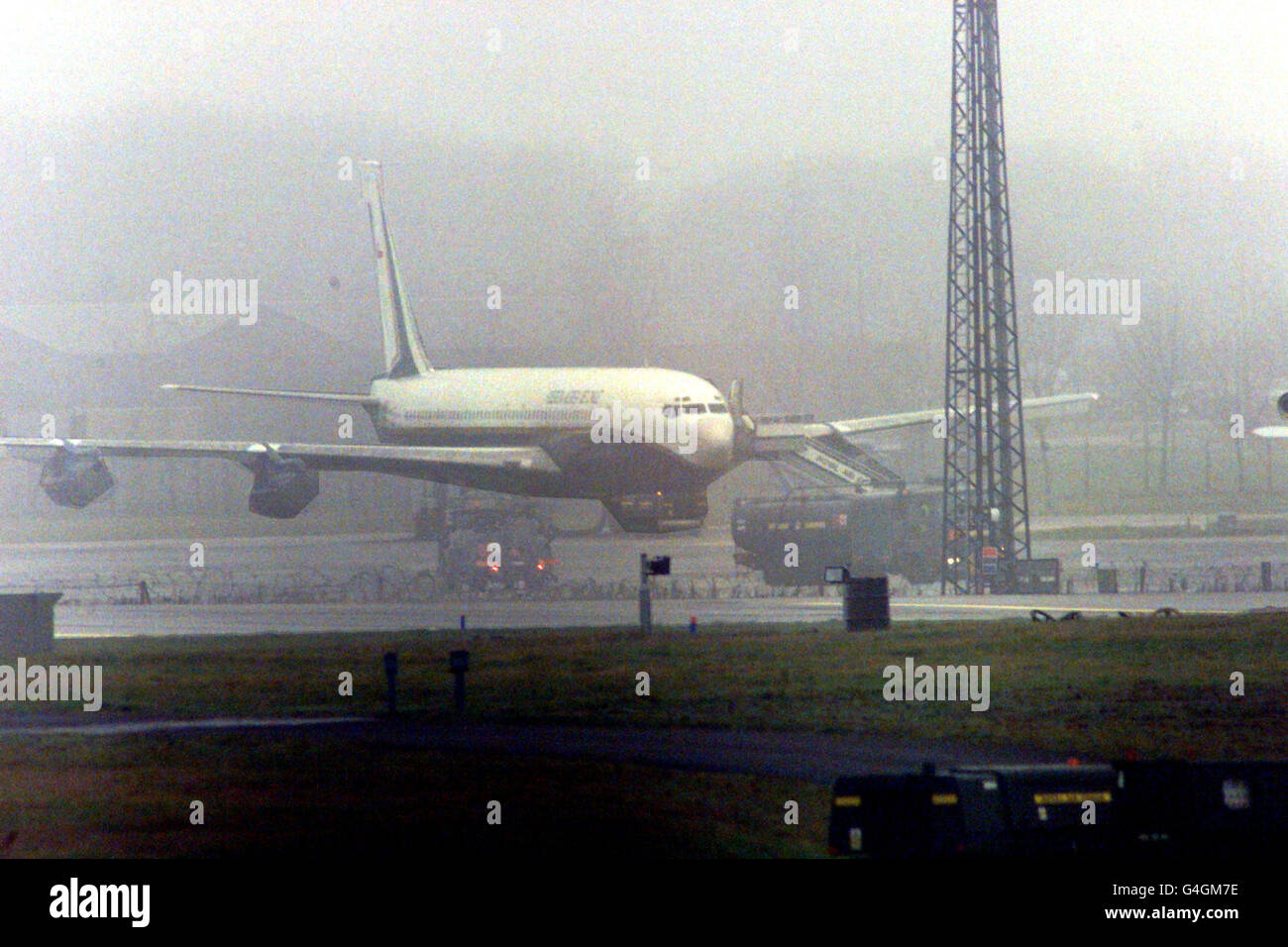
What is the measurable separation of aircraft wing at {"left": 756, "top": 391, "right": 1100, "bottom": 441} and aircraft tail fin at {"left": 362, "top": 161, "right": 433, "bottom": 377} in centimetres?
1446

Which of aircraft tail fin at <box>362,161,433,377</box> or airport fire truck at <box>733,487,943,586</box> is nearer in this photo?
airport fire truck at <box>733,487,943,586</box>

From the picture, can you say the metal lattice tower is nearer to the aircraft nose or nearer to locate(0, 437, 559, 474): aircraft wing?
the aircraft nose

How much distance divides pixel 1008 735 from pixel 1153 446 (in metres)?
48.4

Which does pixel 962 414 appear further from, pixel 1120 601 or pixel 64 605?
pixel 64 605

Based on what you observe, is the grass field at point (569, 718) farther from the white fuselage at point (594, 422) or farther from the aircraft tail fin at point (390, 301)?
the aircraft tail fin at point (390, 301)

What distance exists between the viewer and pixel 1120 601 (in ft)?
167

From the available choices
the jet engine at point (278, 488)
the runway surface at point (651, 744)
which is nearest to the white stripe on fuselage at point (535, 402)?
the jet engine at point (278, 488)

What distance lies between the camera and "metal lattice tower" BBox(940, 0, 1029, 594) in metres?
56.2

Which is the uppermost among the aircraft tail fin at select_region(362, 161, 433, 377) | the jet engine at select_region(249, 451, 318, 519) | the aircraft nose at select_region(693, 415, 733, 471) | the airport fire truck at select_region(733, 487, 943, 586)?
the aircraft tail fin at select_region(362, 161, 433, 377)

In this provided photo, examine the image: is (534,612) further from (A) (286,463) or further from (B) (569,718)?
(B) (569,718)

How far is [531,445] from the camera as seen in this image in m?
56.3

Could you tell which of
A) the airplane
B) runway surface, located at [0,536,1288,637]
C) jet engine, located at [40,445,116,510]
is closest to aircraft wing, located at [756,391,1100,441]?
the airplane

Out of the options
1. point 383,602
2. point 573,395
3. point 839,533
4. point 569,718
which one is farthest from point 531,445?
point 569,718
